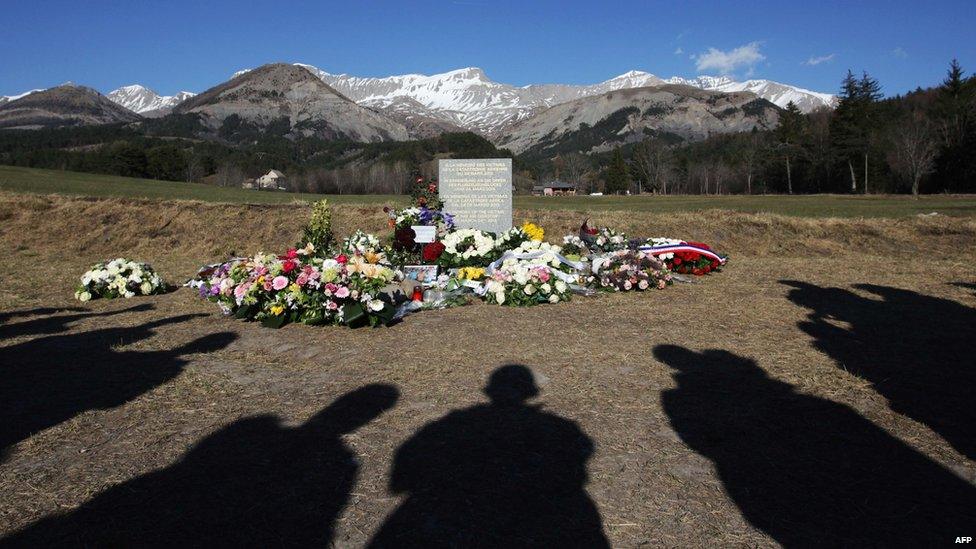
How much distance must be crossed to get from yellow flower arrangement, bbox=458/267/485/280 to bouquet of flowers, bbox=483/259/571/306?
0.79 meters

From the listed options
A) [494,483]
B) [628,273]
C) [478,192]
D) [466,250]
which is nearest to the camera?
[494,483]

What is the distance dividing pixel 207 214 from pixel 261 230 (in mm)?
2276

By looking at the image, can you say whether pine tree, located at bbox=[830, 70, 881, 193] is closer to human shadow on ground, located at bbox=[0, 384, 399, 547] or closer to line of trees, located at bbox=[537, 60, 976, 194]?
line of trees, located at bbox=[537, 60, 976, 194]

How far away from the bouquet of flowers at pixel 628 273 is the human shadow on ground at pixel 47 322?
25.3 feet

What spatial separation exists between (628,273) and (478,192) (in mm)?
5132

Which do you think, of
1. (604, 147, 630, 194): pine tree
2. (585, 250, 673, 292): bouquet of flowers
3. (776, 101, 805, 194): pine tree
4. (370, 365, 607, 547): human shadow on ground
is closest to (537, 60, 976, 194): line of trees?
(776, 101, 805, 194): pine tree

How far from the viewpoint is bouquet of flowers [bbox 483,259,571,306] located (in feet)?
30.0

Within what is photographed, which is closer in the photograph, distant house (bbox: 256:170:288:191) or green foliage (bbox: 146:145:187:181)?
green foliage (bbox: 146:145:187:181)

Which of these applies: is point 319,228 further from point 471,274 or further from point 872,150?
point 872,150

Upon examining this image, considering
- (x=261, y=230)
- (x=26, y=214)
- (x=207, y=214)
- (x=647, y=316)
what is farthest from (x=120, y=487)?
(x=26, y=214)

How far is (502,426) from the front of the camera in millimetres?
→ 4367

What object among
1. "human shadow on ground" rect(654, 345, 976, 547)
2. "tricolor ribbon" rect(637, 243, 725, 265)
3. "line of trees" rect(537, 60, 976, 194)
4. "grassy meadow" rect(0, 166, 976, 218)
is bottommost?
"human shadow on ground" rect(654, 345, 976, 547)

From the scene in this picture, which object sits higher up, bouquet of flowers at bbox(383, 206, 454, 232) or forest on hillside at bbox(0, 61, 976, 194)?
forest on hillside at bbox(0, 61, 976, 194)

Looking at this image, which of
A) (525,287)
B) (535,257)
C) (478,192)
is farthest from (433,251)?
(478,192)
